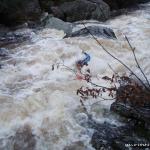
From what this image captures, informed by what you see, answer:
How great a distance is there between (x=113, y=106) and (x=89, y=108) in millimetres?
457

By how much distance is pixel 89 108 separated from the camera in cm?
576

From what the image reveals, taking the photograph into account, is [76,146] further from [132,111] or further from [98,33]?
[98,33]

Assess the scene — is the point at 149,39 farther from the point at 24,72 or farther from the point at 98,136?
the point at 98,136


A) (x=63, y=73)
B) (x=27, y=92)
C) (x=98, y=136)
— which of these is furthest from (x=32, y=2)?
(x=98, y=136)

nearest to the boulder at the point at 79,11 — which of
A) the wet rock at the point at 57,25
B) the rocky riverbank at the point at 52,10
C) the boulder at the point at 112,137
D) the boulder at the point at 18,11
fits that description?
the rocky riverbank at the point at 52,10

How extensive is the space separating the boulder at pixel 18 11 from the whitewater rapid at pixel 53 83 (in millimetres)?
944

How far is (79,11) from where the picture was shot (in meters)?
11.9

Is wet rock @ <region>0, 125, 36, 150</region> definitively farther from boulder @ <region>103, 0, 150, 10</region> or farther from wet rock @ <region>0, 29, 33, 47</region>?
boulder @ <region>103, 0, 150, 10</region>

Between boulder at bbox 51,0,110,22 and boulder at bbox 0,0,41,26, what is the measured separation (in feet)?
2.32

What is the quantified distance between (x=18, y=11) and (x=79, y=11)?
218 cm

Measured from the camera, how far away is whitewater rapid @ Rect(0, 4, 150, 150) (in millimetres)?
5159

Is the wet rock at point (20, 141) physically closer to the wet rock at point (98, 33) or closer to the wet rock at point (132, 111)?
the wet rock at point (132, 111)

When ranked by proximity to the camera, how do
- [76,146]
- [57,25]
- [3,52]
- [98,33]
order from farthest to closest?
1. [57,25]
2. [98,33]
3. [3,52]
4. [76,146]

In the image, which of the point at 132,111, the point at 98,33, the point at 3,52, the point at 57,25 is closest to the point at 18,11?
the point at 57,25
